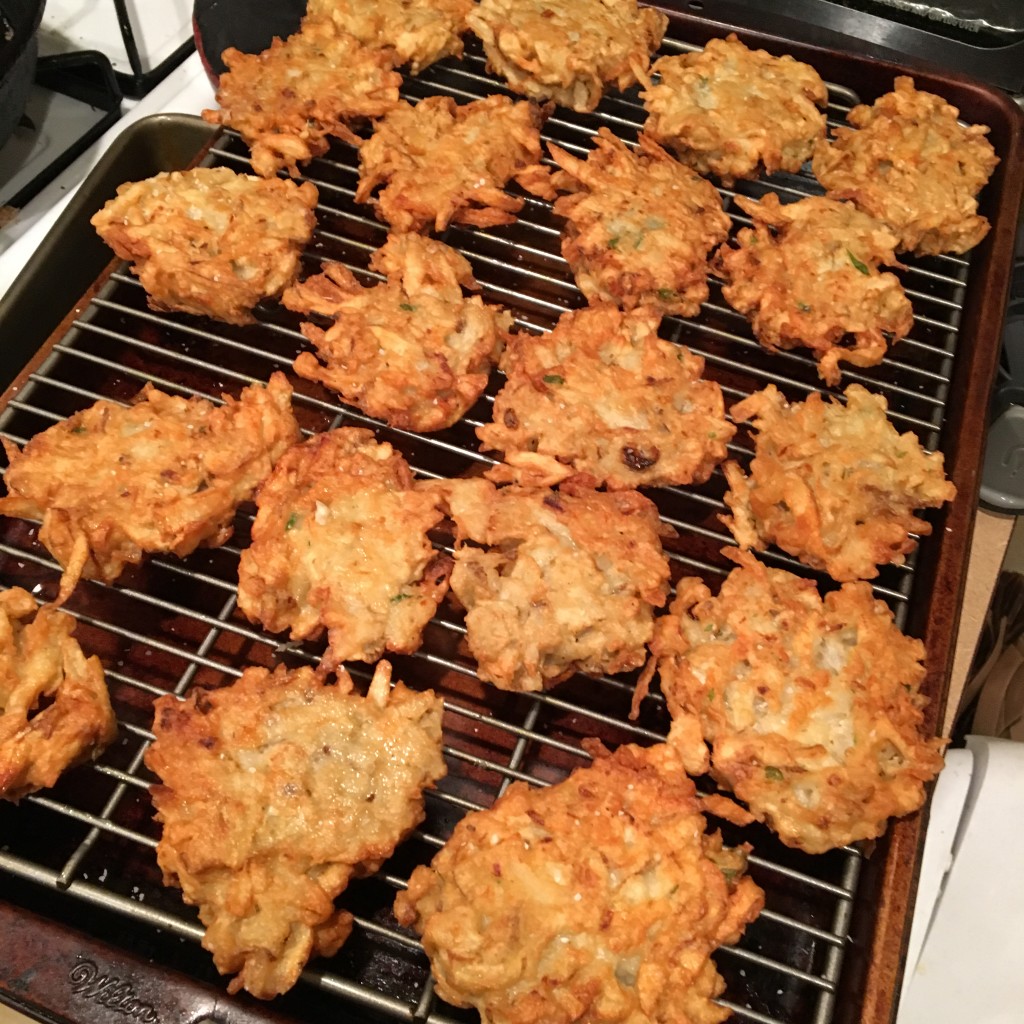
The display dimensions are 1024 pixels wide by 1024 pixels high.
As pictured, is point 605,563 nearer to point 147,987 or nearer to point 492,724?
point 492,724

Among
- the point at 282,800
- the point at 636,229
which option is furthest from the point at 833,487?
the point at 282,800

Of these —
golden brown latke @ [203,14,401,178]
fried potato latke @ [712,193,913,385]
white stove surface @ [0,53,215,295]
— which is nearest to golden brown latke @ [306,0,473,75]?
golden brown latke @ [203,14,401,178]

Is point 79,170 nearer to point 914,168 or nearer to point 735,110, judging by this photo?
point 735,110

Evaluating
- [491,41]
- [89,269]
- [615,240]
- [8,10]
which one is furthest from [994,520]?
[8,10]

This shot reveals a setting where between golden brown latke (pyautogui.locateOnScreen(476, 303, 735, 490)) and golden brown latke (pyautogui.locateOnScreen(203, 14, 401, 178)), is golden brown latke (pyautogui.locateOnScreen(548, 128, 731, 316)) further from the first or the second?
golden brown latke (pyautogui.locateOnScreen(203, 14, 401, 178))

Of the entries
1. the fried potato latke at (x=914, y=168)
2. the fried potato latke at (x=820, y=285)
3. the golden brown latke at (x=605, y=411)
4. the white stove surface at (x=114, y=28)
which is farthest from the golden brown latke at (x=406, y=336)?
the white stove surface at (x=114, y=28)

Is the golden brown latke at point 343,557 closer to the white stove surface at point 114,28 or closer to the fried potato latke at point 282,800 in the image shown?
the fried potato latke at point 282,800
